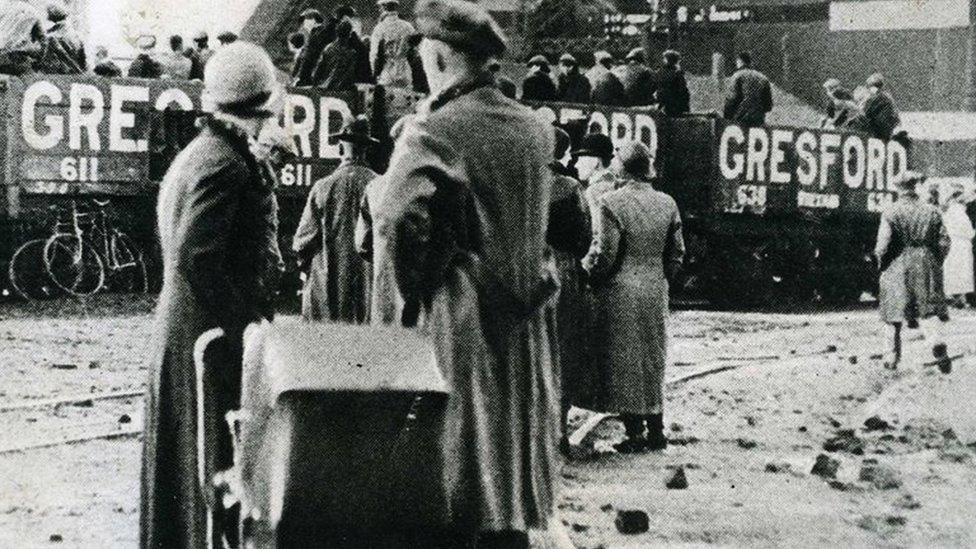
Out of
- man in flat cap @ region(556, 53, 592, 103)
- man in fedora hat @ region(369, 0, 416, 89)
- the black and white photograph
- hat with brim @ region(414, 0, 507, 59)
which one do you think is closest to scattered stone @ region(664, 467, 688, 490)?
the black and white photograph

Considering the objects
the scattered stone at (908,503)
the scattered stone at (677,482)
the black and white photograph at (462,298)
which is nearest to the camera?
the black and white photograph at (462,298)

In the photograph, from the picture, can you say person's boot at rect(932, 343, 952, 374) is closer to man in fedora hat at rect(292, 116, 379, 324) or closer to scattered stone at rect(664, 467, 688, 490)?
scattered stone at rect(664, 467, 688, 490)


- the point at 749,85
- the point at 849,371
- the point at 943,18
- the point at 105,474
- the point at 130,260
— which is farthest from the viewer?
the point at 943,18

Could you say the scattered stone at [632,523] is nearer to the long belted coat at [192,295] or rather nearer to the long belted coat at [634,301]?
the long belted coat at [634,301]

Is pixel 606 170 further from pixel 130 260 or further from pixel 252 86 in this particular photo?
pixel 130 260

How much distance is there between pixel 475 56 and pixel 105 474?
3647 millimetres

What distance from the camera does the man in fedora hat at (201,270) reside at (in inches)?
162

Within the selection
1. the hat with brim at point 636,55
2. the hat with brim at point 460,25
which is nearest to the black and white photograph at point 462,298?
the hat with brim at point 460,25

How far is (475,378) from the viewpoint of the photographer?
3676mm

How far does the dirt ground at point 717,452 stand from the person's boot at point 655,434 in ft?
0.32

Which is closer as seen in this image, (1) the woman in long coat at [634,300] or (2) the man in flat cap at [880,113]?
(1) the woman in long coat at [634,300]

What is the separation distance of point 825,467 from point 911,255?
4728 mm

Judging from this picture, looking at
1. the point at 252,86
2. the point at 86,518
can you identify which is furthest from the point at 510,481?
the point at 86,518

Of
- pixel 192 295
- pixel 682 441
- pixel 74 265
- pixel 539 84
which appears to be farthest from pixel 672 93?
pixel 192 295
